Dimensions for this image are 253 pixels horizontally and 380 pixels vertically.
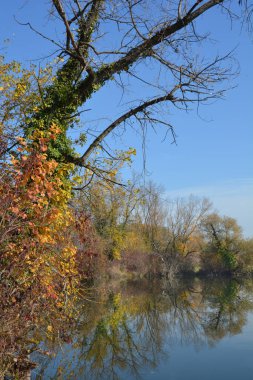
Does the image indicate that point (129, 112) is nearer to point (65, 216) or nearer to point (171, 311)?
point (65, 216)

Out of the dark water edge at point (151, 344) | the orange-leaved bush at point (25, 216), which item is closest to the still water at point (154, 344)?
the dark water edge at point (151, 344)

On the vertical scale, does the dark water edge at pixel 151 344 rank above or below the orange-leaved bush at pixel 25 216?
below

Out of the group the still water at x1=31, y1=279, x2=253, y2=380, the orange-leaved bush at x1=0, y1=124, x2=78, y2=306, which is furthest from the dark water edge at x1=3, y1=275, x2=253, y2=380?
the orange-leaved bush at x1=0, y1=124, x2=78, y2=306

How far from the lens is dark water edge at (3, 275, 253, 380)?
9.87 m

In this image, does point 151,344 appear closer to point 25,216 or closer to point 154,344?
point 154,344

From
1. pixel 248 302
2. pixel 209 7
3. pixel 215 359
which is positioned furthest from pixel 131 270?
pixel 209 7

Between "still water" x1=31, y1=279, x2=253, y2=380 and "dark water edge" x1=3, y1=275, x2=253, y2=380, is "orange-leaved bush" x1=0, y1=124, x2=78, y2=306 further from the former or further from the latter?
"still water" x1=31, y1=279, x2=253, y2=380

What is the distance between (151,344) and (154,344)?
0.10 metres

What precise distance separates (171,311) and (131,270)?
22377 mm

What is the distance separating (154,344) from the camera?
13.1 metres

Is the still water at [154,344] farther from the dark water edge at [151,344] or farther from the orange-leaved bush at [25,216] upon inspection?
the orange-leaved bush at [25,216]

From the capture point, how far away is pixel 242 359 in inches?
444

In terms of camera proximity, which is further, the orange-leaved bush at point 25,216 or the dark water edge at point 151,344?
the dark water edge at point 151,344

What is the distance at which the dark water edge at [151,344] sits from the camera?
9867 millimetres
